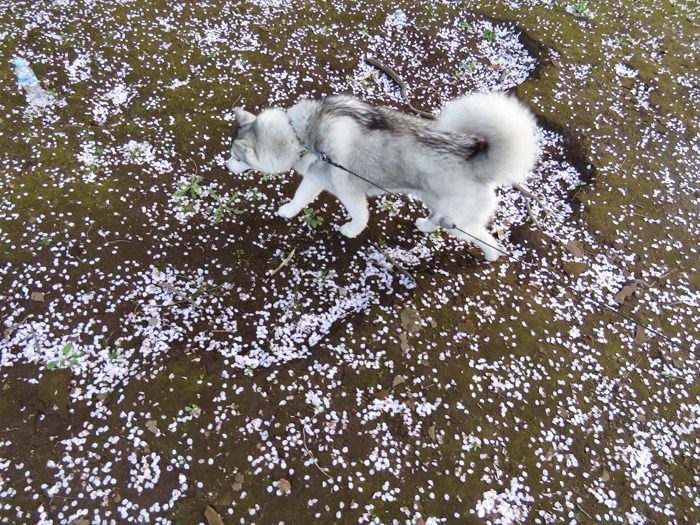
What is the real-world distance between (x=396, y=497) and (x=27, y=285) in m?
4.21

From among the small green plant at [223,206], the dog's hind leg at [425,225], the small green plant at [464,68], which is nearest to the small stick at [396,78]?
the small green plant at [464,68]

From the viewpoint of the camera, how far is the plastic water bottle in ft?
15.6

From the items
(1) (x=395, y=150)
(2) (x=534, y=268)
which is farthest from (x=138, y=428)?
(2) (x=534, y=268)

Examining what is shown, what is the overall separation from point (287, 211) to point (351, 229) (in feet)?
2.79

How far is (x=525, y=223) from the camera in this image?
17.8 feet

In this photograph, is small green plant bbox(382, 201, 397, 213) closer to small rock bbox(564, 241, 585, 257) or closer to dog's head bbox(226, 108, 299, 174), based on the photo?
dog's head bbox(226, 108, 299, 174)

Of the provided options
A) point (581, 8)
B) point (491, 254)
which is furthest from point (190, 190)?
point (581, 8)

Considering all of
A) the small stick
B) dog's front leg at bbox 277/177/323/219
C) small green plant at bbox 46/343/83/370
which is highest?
the small stick

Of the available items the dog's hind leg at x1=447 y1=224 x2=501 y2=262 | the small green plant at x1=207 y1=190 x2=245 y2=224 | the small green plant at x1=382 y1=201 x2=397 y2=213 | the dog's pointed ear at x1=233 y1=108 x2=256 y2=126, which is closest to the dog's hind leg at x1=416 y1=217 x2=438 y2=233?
the dog's hind leg at x1=447 y1=224 x2=501 y2=262

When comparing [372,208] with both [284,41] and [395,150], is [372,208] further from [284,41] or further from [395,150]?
[284,41]

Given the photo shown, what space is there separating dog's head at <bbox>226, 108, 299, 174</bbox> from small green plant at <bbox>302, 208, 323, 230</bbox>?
792mm

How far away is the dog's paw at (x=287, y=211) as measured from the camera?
4.81 metres

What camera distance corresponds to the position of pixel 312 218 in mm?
5000

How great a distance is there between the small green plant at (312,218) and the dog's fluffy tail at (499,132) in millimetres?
2060
